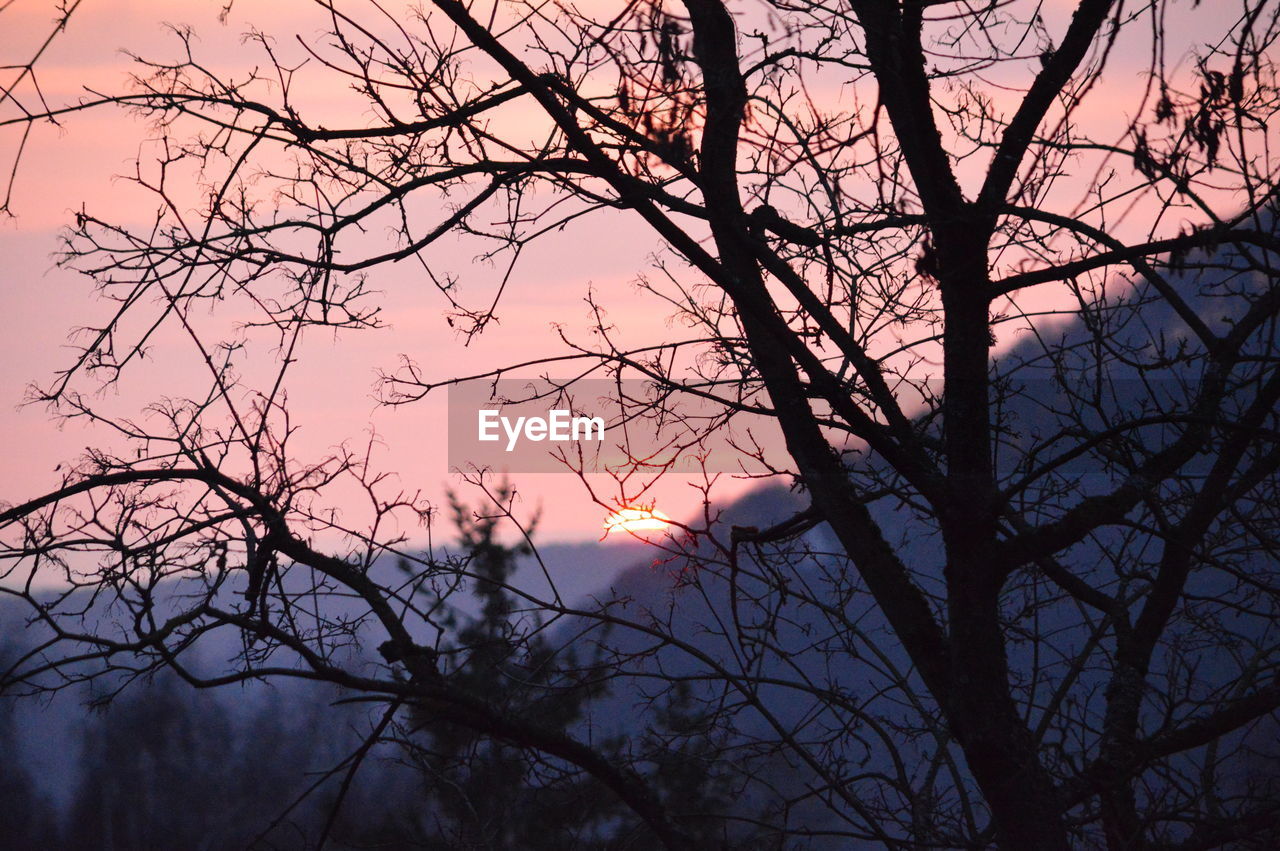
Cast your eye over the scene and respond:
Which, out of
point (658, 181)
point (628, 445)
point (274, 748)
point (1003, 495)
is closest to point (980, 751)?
point (1003, 495)

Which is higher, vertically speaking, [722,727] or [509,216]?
[509,216]

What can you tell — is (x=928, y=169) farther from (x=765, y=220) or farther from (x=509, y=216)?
(x=509, y=216)

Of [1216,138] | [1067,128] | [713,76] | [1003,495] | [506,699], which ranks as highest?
[1067,128]

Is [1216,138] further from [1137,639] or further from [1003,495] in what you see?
[1137,639]

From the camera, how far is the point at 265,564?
4.85m

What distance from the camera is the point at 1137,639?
5570 millimetres

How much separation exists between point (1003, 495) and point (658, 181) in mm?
1775

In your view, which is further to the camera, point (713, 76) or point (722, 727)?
point (722, 727)

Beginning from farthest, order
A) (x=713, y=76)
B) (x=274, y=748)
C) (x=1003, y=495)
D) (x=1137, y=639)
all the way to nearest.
Result: (x=274, y=748)
(x=1137, y=639)
(x=1003, y=495)
(x=713, y=76)

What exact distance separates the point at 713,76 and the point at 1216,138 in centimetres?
147

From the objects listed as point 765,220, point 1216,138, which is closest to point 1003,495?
point 765,220

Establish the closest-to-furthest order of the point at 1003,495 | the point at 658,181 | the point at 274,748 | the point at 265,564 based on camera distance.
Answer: the point at 1003,495
the point at 658,181
the point at 265,564
the point at 274,748

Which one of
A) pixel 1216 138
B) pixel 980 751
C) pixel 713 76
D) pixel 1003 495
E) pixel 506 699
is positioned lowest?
pixel 980 751

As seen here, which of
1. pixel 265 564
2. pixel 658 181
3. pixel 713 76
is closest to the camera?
pixel 713 76
